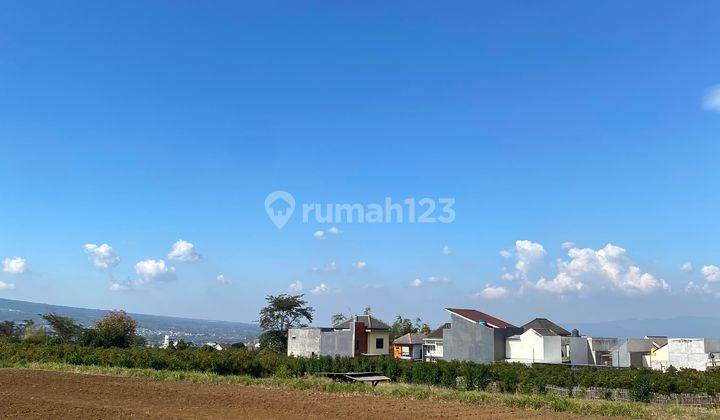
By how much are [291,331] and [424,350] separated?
15.7m

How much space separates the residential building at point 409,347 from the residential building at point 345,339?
25.4ft

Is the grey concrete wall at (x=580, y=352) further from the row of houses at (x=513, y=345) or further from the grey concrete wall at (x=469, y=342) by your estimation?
the grey concrete wall at (x=469, y=342)

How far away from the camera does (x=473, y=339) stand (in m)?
47.9

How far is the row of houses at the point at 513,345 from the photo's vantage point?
45.9m

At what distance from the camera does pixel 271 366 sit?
3453 cm

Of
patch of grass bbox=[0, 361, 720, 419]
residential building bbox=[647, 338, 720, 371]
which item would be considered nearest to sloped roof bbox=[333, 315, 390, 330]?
residential building bbox=[647, 338, 720, 371]

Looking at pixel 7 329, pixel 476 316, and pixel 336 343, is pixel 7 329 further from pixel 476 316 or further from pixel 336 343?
pixel 476 316

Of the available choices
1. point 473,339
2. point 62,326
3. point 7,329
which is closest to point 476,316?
point 473,339

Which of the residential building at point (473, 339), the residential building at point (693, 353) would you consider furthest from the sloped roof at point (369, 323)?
the residential building at point (693, 353)

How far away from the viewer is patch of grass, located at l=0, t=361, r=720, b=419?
18016 millimetres

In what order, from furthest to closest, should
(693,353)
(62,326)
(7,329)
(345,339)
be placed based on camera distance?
(7,329), (62,326), (345,339), (693,353)

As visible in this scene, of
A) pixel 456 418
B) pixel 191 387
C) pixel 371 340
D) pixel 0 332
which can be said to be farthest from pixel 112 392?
pixel 0 332

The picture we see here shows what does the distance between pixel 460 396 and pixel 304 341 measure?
129ft

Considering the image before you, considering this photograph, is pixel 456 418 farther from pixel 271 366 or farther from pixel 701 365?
pixel 701 365
